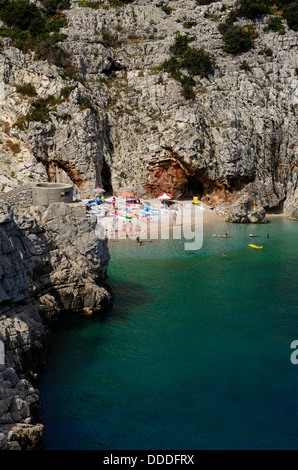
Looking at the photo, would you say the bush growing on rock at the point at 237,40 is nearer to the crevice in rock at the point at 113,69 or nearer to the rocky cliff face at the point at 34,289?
the crevice in rock at the point at 113,69

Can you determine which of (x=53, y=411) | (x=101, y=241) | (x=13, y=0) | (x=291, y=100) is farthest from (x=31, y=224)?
(x=13, y=0)

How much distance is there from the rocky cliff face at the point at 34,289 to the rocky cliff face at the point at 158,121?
2556cm

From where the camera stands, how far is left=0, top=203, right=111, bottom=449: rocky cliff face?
1872 centimetres

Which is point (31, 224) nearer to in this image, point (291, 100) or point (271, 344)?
point (271, 344)

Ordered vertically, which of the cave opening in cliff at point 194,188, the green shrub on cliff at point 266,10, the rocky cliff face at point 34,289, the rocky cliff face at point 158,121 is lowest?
the rocky cliff face at point 34,289

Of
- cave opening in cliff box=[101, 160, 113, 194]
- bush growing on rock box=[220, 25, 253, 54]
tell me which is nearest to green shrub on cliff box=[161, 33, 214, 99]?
bush growing on rock box=[220, 25, 253, 54]

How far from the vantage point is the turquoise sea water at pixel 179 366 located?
20000mm

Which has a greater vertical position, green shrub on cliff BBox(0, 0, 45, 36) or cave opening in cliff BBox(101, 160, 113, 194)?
green shrub on cliff BBox(0, 0, 45, 36)

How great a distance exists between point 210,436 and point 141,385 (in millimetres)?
4997

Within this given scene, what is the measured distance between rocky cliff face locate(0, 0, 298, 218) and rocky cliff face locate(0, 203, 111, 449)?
2556cm

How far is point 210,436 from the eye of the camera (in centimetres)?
1966

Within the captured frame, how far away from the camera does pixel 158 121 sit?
Answer: 65500 mm

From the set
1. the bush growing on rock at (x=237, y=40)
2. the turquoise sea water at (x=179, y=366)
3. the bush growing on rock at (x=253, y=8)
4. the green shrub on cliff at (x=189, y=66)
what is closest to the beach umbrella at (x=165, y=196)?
the green shrub on cliff at (x=189, y=66)

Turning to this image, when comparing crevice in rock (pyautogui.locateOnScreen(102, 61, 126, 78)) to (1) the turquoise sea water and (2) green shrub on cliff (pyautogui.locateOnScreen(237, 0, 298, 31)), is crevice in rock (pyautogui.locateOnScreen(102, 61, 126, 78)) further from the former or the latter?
(1) the turquoise sea water
